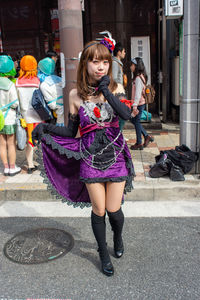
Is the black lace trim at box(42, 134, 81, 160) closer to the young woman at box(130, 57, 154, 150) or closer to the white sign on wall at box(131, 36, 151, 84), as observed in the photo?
the young woman at box(130, 57, 154, 150)

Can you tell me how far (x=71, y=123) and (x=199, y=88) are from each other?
2.49 meters

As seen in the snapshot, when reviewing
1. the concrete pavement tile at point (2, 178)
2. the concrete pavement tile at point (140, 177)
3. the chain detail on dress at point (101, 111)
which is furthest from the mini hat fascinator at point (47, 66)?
the chain detail on dress at point (101, 111)

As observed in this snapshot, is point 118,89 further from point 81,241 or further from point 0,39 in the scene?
point 0,39

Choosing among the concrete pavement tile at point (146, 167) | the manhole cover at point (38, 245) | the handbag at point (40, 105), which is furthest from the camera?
the concrete pavement tile at point (146, 167)

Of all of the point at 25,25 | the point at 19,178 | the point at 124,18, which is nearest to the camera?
the point at 19,178

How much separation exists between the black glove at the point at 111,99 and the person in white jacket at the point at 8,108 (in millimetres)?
2819

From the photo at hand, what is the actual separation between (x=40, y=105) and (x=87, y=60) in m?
2.50

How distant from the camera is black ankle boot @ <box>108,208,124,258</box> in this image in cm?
297

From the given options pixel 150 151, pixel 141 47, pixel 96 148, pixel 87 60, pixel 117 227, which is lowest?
pixel 150 151

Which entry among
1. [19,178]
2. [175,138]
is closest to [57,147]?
[19,178]

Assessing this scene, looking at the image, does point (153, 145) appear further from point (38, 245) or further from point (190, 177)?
point (38, 245)

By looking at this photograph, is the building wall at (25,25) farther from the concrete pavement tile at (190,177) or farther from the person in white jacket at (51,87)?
the concrete pavement tile at (190,177)

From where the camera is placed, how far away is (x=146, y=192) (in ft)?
15.1

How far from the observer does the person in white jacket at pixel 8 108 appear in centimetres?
505
